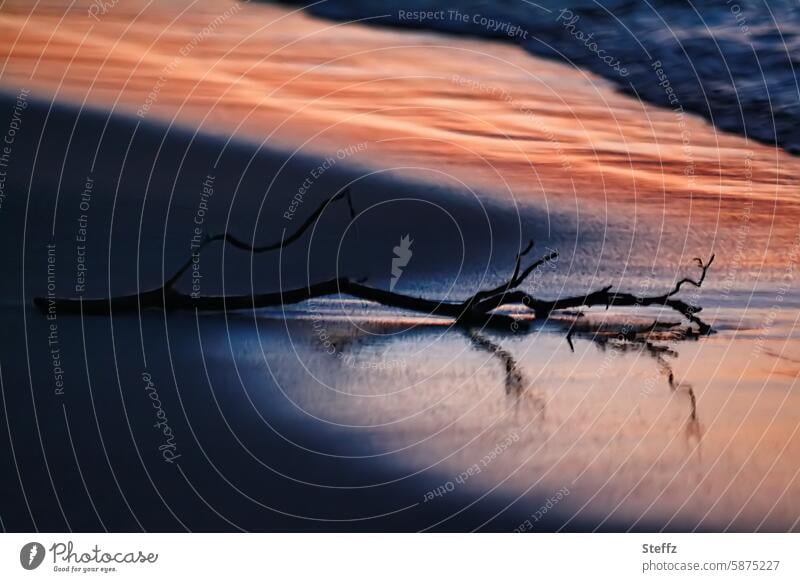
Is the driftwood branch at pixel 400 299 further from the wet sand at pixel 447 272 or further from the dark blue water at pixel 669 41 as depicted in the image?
the dark blue water at pixel 669 41

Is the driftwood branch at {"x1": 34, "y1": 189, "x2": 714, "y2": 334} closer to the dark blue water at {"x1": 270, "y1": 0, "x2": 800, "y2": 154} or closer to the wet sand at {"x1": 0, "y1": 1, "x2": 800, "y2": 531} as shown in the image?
the wet sand at {"x1": 0, "y1": 1, "x2": 800, "y2": 531}

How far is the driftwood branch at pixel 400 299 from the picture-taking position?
3674 mm

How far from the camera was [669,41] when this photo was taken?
3771 millimetres

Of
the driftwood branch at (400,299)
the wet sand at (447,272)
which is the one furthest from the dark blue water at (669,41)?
the driftwood branch at (400,299)

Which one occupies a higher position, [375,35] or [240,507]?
[375,35]

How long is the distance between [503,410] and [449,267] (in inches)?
20.6

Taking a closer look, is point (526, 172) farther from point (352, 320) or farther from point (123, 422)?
point (123, 422)

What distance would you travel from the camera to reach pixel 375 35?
366 cm

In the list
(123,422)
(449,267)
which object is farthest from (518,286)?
(123,422)

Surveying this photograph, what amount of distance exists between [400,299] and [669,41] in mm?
1279

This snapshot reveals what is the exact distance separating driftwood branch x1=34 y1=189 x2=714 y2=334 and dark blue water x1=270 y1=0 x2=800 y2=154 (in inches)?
22.1

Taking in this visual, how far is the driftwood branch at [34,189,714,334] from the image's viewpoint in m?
3.67

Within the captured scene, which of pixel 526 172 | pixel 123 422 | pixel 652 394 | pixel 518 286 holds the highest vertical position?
pixel 526 172
